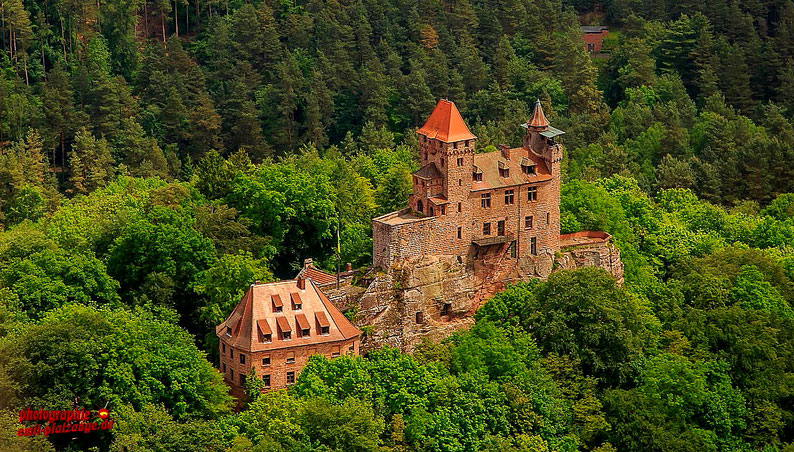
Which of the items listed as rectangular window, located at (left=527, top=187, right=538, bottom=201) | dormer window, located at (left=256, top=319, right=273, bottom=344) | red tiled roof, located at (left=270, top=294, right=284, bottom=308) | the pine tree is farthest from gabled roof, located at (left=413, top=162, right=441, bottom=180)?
the pine tree

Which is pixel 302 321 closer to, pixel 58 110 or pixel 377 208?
pixel 377 208

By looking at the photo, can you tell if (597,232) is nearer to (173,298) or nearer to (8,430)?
(173,298)

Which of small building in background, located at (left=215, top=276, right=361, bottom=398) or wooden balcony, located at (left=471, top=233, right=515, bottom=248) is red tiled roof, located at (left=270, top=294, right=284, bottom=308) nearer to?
small building in background, located at (left=215, top=276, right=361, bottom=398)

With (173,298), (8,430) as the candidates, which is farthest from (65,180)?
(8,430)

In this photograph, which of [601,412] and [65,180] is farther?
[65,180]

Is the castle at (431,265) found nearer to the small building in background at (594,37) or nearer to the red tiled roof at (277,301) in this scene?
the red tiled roof at (277,301)

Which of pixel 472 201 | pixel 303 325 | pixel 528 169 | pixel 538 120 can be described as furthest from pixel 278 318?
pixel 538 120
